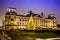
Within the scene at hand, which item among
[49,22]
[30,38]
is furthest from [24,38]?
[49,22]

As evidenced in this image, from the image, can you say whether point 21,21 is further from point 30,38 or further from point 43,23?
point 30,38

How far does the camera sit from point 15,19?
20.0 ft

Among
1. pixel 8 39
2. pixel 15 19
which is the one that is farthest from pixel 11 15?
pixel 8 39

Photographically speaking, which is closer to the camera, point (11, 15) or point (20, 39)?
point (20, 39)

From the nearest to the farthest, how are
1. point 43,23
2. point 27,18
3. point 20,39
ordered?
point 20,39 → point 27,18 → point 43,23

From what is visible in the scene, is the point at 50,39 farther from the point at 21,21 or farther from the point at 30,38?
the point at 21,21

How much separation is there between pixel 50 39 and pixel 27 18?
504 centimetres

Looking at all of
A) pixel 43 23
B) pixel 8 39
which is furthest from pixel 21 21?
pixel 8 39

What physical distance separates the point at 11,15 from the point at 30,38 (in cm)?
523

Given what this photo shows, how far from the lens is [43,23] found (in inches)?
252

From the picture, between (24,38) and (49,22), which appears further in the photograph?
(49,22)

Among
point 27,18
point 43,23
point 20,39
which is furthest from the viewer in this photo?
point 43,23

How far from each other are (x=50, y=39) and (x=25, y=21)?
16.5 ft

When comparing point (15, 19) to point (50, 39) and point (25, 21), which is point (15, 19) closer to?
point (25, 21)
